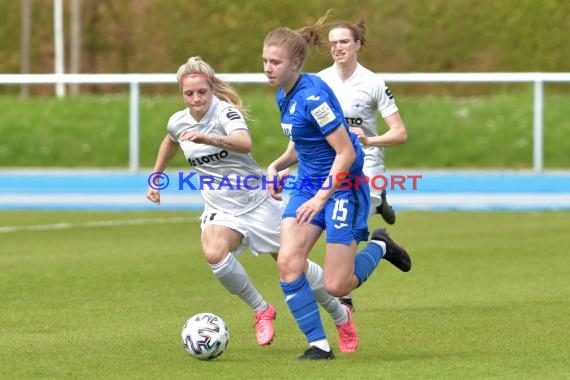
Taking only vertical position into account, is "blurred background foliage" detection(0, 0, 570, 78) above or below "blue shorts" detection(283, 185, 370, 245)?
above

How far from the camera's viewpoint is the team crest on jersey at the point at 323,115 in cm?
734

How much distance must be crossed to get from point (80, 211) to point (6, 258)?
21.0ft

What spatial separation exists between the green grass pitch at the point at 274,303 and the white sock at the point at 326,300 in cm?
22

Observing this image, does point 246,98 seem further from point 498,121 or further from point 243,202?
point 243,202

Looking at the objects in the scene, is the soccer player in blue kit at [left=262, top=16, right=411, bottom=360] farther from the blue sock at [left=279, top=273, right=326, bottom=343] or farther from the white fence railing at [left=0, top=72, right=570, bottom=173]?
the white fence railing at [left=0, top=72, right=570, bottom=173]

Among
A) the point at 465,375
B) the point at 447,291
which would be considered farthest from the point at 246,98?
the point at 465,375

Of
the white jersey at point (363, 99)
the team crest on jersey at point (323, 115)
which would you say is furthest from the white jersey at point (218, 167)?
the white jersey at point (363, 99)

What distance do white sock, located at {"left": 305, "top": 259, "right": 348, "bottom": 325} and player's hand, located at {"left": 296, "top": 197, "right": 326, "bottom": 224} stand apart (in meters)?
0.66

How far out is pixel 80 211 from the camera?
19.5 metres

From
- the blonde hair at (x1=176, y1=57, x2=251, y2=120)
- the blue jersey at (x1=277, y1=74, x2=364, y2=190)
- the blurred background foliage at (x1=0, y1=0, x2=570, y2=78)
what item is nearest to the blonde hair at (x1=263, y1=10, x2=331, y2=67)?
the blue jersey at (x1=277, y1=74, x2=364, y2=190)

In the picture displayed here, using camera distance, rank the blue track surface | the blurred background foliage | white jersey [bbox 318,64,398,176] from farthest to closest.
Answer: the blurred background foliage → the blue track surface → white jersey [bbox 318,64,398,176]

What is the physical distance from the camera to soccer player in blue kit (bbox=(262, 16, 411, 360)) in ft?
24.1

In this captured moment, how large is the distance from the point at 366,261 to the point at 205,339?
3.65 feet

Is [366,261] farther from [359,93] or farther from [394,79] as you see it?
[394,79]
